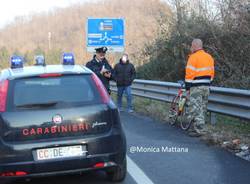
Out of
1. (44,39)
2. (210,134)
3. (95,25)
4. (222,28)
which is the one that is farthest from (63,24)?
(210,134)

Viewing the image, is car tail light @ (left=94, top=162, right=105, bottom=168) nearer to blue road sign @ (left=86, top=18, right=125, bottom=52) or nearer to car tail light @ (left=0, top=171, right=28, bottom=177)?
car tail light @ (left=0, top=171, right=28, bottom=177)

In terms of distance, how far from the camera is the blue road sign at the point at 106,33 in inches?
924

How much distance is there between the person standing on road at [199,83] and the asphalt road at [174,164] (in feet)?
1.30

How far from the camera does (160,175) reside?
6.05m

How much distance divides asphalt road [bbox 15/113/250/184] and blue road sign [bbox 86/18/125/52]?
14504mm

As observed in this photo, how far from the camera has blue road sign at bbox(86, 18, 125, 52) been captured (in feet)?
77.0

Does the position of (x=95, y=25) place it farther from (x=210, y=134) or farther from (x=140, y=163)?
(x=140, y=163)

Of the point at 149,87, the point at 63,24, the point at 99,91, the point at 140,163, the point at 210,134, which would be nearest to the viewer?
the point at 99,91

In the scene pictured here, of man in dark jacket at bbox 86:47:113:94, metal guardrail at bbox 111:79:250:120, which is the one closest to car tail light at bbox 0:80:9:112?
metal guardrail at bbox 111:79:250:120

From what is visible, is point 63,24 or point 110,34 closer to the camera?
point 110,34

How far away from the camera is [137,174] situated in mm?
6148

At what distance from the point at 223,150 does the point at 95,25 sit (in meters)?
17.1

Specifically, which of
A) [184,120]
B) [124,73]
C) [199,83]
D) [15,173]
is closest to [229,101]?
[199,83]

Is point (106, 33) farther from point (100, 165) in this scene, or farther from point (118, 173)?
point (100, 165)
